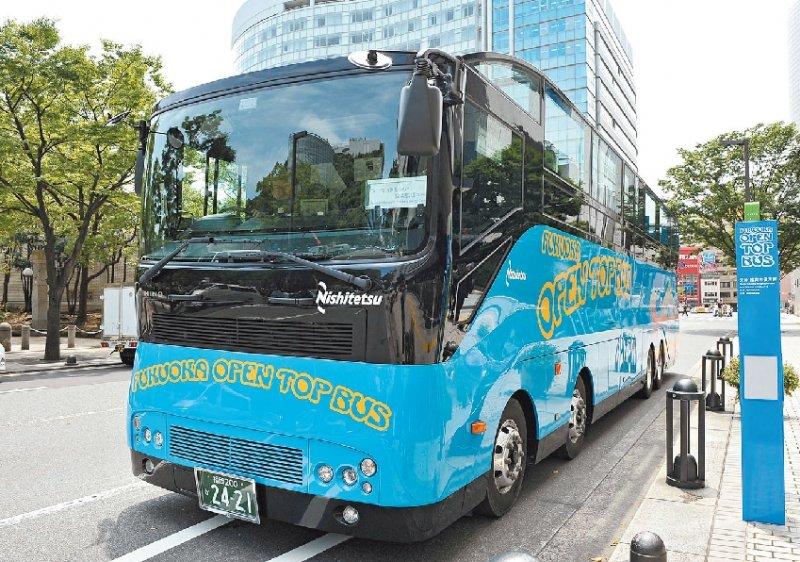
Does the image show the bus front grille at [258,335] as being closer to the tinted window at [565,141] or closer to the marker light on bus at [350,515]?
the marker light on bus at [350,515]

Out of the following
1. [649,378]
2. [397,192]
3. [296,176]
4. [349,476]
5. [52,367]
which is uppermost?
[296,176]

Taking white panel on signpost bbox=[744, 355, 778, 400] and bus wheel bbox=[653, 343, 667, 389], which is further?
bus wheel bbox=[653, 343, 667, 389]

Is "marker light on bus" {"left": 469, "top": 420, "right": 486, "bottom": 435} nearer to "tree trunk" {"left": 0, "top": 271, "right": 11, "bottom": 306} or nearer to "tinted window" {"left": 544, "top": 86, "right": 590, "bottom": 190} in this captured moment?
"tinted window" {"left": 544, "top": 86, "right": 590, "bottom": 190}

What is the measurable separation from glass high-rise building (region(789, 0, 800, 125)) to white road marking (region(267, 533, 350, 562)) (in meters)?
177

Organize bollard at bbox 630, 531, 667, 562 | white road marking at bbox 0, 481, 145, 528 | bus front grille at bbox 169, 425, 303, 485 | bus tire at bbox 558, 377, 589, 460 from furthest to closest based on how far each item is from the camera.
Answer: bus tire at bbox 558, 377, 589, 460
white road marking at bbox 0, 481, 145, 528
bus front grille at bbox 169, 425, 303, 485
bollard at bbox 630, 531, 667, 562

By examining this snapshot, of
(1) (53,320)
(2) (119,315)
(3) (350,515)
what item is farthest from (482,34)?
(3) (350,515)

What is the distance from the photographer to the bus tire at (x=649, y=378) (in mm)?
10539

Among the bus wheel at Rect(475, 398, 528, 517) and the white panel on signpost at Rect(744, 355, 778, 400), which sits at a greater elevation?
the white panel on signpost at Rect(744, 355, 778, 400)

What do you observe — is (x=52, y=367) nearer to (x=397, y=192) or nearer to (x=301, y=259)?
(x=301, y=259)

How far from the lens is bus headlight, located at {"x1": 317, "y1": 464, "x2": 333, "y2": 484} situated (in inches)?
144

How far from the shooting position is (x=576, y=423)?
6.47 metres

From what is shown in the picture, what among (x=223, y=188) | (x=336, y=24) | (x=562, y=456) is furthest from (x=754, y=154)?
(x=336, y=24)

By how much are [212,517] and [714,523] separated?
148 inches

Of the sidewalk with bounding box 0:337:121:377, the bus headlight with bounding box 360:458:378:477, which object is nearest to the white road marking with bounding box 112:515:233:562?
the bus headlight with bounding box 360:458:378:477
